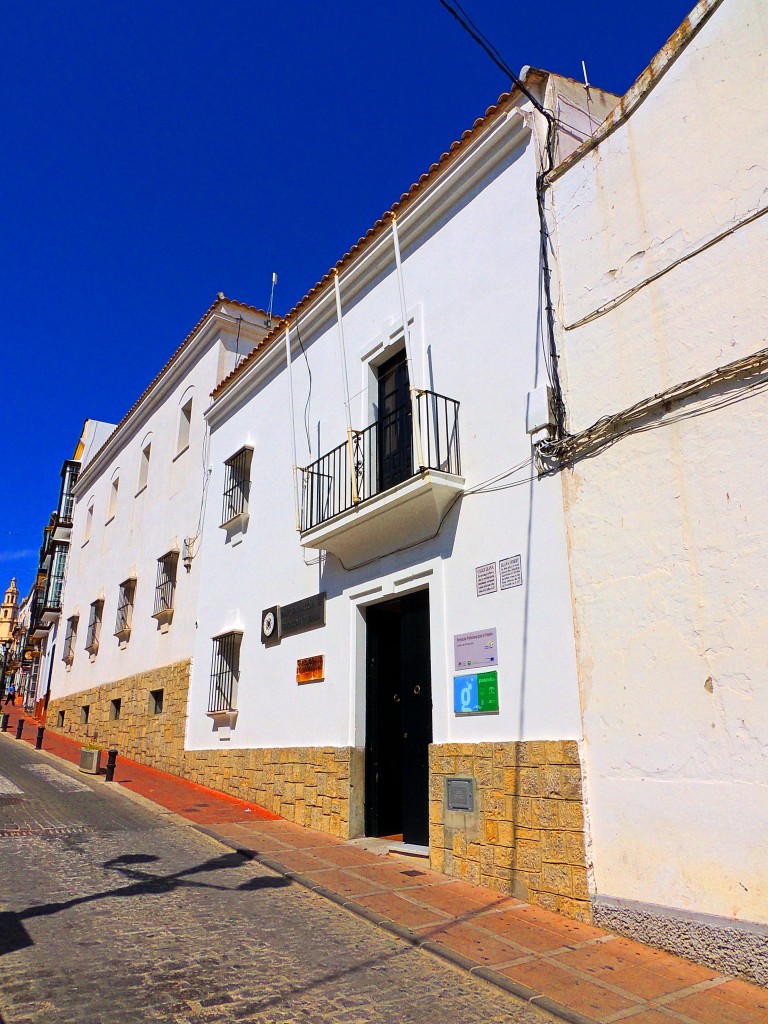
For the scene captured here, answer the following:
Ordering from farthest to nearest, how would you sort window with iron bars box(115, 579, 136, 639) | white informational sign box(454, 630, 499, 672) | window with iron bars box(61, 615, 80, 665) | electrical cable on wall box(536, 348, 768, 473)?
window with iron bars box(61, 615, 80, 665) < window with iron bars box(115, 579, 136, 639) < white informational sign box(454, 630, 499, 672) < electrical cable on wall box(536, 348, 768, 473)

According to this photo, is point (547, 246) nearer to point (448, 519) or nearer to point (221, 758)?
point (448, 519)

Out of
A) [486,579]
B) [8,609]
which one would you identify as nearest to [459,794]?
[486,579]

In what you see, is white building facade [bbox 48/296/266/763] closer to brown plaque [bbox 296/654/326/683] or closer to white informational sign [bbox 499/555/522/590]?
brown plaque [bbox 296/654/326/683]

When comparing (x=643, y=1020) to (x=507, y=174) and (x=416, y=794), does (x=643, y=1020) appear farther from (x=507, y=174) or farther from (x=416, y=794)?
(x=507, y=174)

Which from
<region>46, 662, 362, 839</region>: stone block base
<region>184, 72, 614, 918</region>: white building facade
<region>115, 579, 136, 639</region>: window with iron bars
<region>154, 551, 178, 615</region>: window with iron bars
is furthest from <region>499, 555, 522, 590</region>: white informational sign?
<region>115, 579, 136, 639</region>: window with iron bars

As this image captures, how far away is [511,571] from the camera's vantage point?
230 inches

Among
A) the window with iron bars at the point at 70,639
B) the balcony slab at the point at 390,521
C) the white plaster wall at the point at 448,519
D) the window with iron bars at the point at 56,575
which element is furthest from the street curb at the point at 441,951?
the window with iron bars at the point at 56,575

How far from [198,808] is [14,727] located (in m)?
16.7

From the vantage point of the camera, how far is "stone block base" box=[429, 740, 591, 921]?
479 centimetres

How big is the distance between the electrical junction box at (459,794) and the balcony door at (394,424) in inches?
115

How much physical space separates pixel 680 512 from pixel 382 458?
377cm

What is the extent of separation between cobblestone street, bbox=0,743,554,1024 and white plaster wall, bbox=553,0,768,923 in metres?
1.44

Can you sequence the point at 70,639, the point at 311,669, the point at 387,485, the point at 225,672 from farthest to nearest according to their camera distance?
1. the point at 70,639
2. the point at 225,672
3. the point at 311,669
4. the point at 387,485

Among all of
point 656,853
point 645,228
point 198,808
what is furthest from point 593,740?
point 198,808
